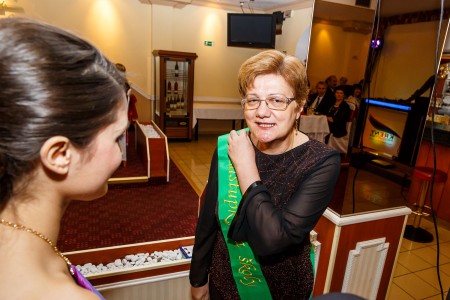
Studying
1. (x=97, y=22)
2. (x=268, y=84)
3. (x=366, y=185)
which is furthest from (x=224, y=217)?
(x=97, y=22)

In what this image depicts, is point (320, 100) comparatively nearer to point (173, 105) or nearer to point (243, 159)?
point (243, 159)

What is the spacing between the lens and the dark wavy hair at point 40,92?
481mm

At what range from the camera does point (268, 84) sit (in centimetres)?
106

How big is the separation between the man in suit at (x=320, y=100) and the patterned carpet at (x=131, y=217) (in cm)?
212

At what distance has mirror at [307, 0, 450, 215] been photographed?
1590mm

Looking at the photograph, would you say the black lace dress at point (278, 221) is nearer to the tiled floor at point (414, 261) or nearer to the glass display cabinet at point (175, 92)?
the tiled floor at point (414, 261)

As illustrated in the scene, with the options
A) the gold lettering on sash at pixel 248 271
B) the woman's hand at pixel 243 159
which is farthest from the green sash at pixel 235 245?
A: the woman's hand at pixel 243 159

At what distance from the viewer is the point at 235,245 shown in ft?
3.91

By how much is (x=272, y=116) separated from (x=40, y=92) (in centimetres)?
73

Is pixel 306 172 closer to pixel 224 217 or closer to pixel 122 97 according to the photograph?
pixel 224 217

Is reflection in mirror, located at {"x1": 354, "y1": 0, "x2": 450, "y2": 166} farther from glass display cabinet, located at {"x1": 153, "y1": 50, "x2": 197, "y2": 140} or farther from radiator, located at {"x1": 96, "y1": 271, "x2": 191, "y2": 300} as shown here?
glass display cabinet, located at {"x1": 153, "y1": 50, "x2": 197, "y2": 140}

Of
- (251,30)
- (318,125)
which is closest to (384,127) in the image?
(318,125)

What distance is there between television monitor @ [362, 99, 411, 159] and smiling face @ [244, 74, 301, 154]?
0.81m

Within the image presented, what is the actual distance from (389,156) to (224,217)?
1107 mm
